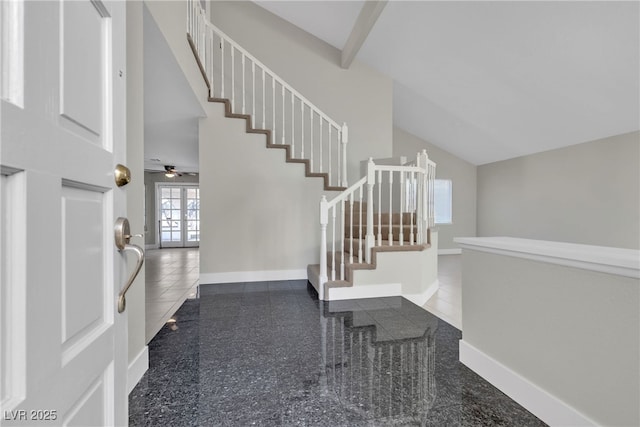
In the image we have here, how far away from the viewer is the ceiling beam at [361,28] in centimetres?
343

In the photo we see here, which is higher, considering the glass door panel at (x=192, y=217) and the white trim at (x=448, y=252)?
the glass door panel at (x=192, y=217)

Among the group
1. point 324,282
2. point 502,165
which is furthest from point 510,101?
point 324,282

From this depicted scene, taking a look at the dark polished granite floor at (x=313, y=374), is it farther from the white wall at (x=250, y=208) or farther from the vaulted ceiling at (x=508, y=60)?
the vaulted ceiling at (x=508, y=60)

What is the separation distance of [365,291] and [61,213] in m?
2.70

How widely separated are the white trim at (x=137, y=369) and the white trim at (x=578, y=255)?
6.31ft

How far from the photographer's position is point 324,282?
288 cm

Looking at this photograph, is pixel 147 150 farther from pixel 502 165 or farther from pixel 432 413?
pixel 502 165

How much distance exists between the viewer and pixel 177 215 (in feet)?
26.1

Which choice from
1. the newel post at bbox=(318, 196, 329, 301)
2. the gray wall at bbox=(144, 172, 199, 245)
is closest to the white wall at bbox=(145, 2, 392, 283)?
the newel post at bbox=(318, 196, 329, 301)

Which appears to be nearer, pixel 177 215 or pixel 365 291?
pixel 365 291

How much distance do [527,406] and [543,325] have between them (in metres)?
0.39

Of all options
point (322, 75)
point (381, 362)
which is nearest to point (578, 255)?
point (381, 362)

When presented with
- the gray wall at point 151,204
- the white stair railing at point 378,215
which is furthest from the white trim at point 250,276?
the gray wall at point 151,204

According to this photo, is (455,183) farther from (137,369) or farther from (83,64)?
(83,64)
